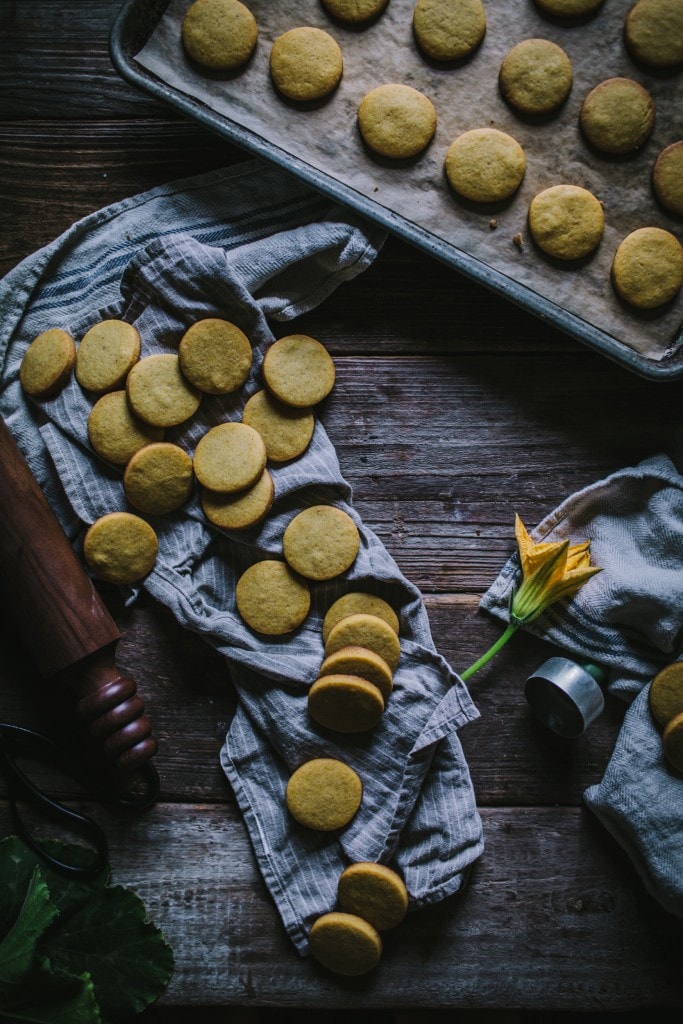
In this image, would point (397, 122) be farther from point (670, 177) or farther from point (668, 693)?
point (668, 693)

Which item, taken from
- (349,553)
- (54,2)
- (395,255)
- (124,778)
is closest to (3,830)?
(124,778)

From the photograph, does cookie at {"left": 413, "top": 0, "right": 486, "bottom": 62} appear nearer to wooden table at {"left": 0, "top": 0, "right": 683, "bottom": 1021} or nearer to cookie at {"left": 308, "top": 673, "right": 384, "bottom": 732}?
wooden table at {"left": 0, "top": 0, "right": 683, "bottom": 1021}

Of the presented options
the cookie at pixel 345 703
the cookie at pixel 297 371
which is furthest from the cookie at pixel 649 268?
the cookie at pixel 345 703

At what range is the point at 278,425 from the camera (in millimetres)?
1363

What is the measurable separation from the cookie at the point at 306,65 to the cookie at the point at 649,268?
0.52m

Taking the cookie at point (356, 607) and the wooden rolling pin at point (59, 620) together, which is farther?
the cookie at point (356, 607)

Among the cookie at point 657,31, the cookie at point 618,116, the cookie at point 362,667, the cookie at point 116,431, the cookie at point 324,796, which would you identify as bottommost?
the cookie at point 324,796

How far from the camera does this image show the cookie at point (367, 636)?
4.32 ft

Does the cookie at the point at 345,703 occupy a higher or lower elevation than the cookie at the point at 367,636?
lower

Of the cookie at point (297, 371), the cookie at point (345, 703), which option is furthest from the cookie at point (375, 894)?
the cookie at point (297, 371)

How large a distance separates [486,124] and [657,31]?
0.92ft

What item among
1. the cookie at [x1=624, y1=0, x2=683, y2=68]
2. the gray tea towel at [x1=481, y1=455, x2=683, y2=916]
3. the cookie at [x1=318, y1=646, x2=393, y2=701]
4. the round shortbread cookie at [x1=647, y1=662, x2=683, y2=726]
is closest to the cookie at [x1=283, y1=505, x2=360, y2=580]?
the cookie at [x1=318, y1=646, x2=393, y2=701]

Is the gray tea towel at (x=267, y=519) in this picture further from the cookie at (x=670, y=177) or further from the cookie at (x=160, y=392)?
the cookie at (x=670, y=177)

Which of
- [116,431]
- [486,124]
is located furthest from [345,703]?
[486,124]
